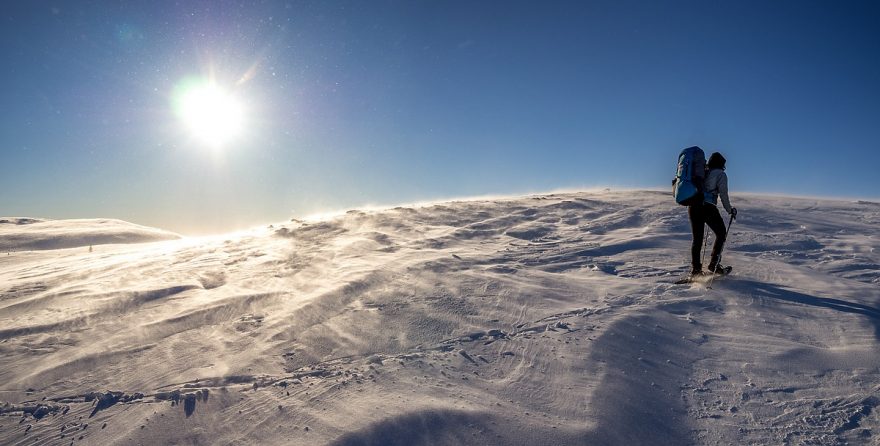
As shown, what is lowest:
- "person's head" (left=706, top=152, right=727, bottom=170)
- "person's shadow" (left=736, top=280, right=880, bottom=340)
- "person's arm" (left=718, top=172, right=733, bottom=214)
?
"person's shadow" (left=736, top=280, right=880, bottom=340)

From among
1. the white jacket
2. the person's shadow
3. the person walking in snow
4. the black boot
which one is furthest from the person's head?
the person's shadow

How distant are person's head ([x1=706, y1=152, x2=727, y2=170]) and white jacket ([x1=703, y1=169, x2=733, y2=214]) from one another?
0.11m

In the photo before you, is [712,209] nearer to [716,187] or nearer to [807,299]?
[716,187]

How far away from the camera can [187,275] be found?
683 centimetres

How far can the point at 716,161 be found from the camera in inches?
256

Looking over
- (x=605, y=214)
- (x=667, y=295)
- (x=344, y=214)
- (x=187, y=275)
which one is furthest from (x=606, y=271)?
(x=344, y=214)

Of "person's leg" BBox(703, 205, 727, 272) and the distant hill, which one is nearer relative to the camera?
"person's leg" BBox(703, 205, 727, 272)

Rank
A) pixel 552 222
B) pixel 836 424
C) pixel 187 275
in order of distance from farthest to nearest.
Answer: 1. pixel 552 222
2. pixel 187 275
3. pixel 836 424

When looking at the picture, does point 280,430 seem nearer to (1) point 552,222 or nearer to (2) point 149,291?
(2) point 149,291

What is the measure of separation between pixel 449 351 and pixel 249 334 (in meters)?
2.04

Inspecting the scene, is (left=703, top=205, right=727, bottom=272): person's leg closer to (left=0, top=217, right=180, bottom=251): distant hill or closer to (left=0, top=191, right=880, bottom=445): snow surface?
(left=0, top=191, right=880, bottom=445): snow surface

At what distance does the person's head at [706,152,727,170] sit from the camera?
6.47 meters

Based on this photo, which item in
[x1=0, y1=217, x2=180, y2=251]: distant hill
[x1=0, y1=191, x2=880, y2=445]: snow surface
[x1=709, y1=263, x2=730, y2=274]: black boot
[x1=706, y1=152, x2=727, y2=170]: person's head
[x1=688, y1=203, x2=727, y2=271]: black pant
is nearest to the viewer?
[x1=0, y1=191, x2=880, y2=445]: snow surface

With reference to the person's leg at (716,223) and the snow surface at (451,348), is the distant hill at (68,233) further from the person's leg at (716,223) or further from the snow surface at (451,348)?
the person's leg at (716,223)
